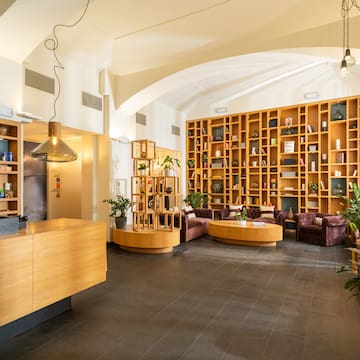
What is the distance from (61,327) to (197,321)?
1376mm

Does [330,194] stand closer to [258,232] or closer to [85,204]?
[258,232]

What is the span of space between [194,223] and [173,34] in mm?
4486

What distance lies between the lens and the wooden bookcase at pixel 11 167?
4719 mm

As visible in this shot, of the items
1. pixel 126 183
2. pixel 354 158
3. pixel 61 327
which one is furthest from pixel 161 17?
pixel 354 158

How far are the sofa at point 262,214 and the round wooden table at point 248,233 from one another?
1.07 meters

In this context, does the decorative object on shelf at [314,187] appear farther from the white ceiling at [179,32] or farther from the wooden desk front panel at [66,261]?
the wooden desk front panel at [66,261]

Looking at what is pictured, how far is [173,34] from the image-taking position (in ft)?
16.9

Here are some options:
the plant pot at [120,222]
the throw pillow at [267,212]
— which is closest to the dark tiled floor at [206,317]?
the plant pot at [120,222]

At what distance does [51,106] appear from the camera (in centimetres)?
539

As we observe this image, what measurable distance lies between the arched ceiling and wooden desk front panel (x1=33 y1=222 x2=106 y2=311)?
116 inches

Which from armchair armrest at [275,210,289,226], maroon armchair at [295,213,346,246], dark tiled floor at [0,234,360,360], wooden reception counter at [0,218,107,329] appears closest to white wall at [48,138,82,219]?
dark tiled floor at [0,234,360,360]

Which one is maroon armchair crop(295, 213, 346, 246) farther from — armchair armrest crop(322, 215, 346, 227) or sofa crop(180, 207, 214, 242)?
sofa crop(180, 207, 214, 242)

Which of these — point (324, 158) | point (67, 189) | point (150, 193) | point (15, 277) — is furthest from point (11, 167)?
point (324, 158)

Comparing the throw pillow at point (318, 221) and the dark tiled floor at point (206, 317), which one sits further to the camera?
the throw pillow at point (318, 221)
